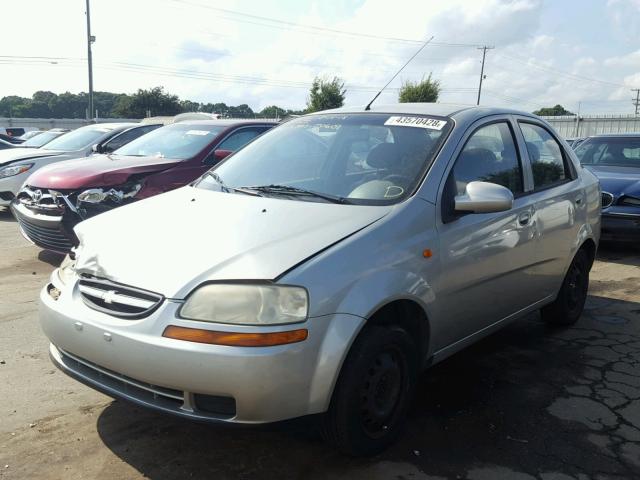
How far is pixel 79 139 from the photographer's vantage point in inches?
422

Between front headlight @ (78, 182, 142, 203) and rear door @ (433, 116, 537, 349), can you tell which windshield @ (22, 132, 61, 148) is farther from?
rear door @ (433, 116, 537, 349)

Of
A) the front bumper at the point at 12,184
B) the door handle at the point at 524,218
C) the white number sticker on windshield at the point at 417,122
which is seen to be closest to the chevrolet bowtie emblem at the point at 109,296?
the white number sticker on windshield at the point at 417,122

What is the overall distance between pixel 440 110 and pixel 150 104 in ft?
228

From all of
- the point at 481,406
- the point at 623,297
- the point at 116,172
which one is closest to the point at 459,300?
the point at 481,406

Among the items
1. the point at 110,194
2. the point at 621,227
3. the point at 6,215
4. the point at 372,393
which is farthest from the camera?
the point at 6,215

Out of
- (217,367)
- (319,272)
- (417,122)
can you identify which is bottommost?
(217,367)

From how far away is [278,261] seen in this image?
8.40ft

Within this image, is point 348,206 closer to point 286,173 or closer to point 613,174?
point 286,173

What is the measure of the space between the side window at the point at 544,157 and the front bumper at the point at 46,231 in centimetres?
444

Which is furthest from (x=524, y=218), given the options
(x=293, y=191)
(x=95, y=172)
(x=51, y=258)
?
(x=51, y=258)

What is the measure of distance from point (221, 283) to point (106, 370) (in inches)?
28.2

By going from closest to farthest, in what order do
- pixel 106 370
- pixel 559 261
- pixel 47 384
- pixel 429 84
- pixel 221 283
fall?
pixel 221 283
pixel 106 370
pixel 47 384
pixel 559 261
pixel 429 84

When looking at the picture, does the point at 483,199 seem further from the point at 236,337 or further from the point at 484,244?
the point at 236,337

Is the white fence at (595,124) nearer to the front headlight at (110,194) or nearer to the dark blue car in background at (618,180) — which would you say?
the dark blue car in background at (618,180)
